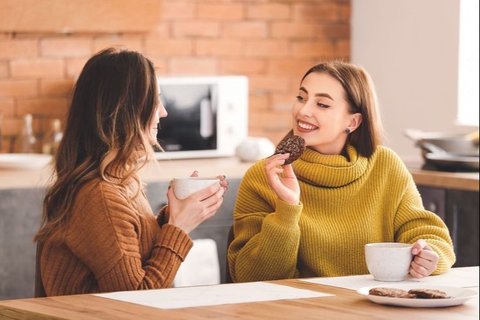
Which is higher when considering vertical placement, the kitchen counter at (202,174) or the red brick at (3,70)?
the red brick at (3,70)

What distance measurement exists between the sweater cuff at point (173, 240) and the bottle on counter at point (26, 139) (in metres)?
2.47

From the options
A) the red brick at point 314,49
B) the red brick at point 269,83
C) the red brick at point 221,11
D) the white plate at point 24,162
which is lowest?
the white plate at point 24,162

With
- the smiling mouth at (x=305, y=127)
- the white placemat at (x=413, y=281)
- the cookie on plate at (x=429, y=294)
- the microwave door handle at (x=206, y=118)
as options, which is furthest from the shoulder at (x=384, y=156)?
the microwave door handle at (x=206, y=118)

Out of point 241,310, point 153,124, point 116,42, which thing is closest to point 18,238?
point 116,42

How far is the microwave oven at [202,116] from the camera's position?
488 centimetres

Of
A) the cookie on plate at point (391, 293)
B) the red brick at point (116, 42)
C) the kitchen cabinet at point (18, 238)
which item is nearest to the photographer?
the cookie on plate at point (391, 293)

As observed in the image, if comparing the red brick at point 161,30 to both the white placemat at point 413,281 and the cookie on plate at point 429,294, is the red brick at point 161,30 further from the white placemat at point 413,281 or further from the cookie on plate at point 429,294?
the cookie on plate at point 429,294

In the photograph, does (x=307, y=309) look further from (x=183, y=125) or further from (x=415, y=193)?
(x=183, y=125)

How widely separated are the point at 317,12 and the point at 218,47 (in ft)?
2.05

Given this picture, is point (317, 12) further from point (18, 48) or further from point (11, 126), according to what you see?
point (11, 126)

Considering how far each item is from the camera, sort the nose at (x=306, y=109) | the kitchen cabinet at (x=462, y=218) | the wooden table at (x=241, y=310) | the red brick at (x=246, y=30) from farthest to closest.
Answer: the red brick at (x=246, y=30) < the kitchen cabinet at (x=462, y=218) < the nose at (x=306, y=109) < the wooden table at (x=241, y=310)

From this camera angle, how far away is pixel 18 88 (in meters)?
4.93

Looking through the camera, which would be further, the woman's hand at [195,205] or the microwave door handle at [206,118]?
the microwave door handle at [206,118]

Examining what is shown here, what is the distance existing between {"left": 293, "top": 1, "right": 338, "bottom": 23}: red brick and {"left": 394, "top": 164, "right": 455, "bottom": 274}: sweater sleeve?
9.70ft
